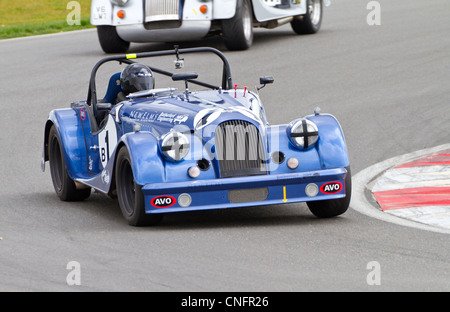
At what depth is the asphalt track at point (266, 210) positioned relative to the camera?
629 centimetres

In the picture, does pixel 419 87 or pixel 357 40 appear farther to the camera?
pixel 357 40

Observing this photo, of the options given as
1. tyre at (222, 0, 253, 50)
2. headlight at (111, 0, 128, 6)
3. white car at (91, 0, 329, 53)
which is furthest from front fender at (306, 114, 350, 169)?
headlight at (111, 0, 128, 6)

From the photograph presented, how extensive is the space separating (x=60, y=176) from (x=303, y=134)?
9.42 ft

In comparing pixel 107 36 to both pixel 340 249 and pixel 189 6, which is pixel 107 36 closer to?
pixel 189 6

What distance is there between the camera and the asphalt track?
6.29 meters

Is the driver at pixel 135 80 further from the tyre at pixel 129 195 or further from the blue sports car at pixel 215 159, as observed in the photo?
the tyre at pixel 129 195

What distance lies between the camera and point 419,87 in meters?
14.9

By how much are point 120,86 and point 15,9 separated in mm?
18627

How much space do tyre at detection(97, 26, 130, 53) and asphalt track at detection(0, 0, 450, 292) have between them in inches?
12.3

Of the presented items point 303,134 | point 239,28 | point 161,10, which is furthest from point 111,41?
point 303,134

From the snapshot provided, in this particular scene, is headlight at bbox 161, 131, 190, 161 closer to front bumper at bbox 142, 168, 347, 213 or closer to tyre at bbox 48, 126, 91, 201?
front bumper at bbox 142, 168, 347, 213

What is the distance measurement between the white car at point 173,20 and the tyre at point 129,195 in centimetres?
873

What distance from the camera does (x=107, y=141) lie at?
8.96m

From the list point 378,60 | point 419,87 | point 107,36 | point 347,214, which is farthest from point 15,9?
point 347,214
